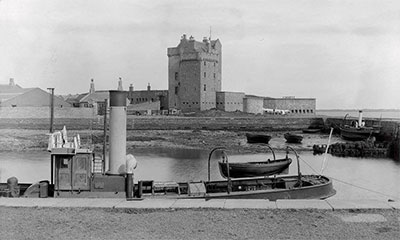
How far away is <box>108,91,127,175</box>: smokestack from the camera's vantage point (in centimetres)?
1080

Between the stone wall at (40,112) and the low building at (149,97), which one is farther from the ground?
the low building at (149,97)

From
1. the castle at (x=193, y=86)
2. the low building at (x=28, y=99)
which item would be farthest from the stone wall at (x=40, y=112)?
the castle at (x=193, y=86)

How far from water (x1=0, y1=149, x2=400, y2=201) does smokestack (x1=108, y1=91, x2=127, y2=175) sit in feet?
34.2

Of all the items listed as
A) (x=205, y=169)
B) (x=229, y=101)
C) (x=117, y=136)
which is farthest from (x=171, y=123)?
(x=117, y=136)

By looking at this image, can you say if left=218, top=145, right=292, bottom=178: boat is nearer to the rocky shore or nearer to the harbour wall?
the rocky shore

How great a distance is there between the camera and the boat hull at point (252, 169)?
1712 centimetres

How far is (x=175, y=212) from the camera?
7.79 m

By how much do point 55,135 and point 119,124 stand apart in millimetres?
1502

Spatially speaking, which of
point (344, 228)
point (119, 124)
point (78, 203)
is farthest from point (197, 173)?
point (344, 228)

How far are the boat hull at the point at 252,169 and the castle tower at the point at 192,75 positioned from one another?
54.9 meters

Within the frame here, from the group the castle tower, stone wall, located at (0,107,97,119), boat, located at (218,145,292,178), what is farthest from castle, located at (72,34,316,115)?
boat, located at (218,145,292,178)

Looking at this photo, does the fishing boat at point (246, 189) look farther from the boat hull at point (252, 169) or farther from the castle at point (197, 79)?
the castle at point (197, 79)

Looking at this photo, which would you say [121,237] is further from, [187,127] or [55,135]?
[187,127]

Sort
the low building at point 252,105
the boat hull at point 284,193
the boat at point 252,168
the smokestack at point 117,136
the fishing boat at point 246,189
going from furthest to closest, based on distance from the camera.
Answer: the low building at point 252,105 → the boat at point 252,168 → the boat hull at point 284,193 → the fishing boat at point 246,189 → the smokestack at point 117,136
